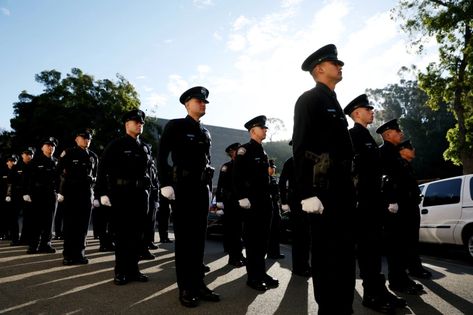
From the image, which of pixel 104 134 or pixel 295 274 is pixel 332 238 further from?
pixel 104 134

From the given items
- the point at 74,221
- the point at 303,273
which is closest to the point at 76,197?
the point at 74,221

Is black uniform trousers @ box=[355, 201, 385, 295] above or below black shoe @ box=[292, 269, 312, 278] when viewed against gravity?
above

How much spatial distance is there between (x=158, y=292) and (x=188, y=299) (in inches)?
27.8

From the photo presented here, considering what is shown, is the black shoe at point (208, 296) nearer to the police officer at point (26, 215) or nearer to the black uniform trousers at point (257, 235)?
the black uniform trousers at point (257, 235)

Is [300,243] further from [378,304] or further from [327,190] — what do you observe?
[327,190]

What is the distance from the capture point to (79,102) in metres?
30.4

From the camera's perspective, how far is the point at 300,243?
18.8 ft

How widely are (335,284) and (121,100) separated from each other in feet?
102

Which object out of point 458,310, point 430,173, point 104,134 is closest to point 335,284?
point 458,310

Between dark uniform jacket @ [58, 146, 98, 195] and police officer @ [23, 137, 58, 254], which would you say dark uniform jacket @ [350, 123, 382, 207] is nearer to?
dark uniform jacket @ [58, 146, 98, 195]

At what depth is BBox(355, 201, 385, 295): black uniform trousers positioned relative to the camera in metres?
3.90

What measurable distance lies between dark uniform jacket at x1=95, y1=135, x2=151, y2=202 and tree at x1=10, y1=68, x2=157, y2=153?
996 inches

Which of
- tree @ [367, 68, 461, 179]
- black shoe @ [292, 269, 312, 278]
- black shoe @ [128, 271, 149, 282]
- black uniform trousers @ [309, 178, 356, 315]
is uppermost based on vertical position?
tree @ [367, 68, 461, 179]

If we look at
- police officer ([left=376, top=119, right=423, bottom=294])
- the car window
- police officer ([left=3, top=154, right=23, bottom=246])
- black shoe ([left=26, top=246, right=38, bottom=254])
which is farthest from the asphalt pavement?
police officer ([left=3, top=154, right=23, bottom=246])
